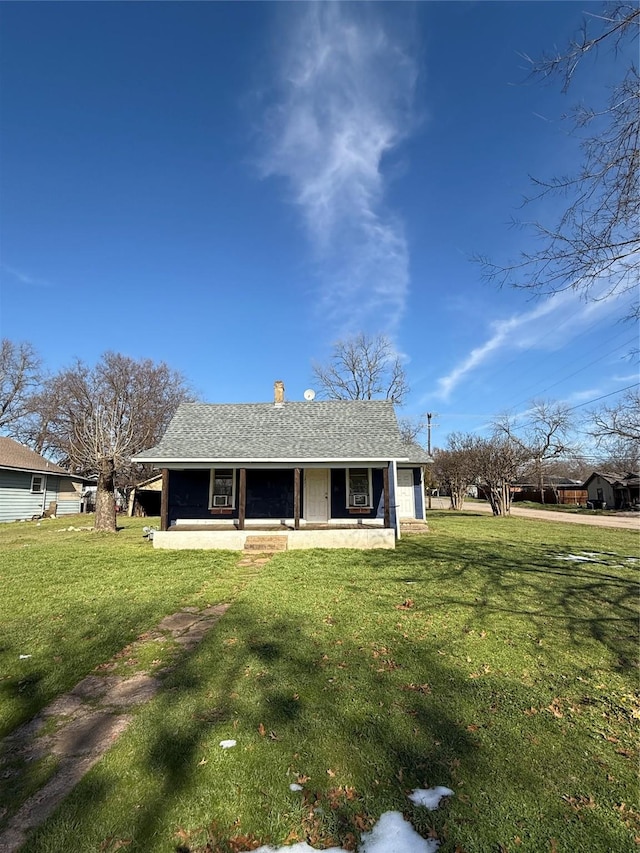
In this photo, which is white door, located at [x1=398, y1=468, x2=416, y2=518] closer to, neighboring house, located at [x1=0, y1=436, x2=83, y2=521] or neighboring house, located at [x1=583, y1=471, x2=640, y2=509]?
neighboring house, located at [x1=0, y1=436, x2=83, y2=521]

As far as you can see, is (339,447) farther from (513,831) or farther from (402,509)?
(513,831)

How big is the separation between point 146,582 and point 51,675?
3.82 meters

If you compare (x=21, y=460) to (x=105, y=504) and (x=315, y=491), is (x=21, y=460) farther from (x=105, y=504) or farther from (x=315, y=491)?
(x=315, y=491)

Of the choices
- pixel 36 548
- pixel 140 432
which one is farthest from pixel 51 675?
pixel 140 432

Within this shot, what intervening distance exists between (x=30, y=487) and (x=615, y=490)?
1840 inches

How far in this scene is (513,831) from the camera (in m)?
2.28

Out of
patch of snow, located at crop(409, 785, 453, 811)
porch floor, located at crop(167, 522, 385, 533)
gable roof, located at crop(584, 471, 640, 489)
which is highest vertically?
gable roof, located at crop(584, 471, 640, 489)

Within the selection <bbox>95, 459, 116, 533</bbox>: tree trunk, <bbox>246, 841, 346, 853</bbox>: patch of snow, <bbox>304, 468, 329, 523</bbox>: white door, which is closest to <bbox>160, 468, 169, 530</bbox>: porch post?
<bbox>304, 468, 329, 523</bbox>: white door

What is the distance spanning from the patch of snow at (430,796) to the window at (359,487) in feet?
37.0

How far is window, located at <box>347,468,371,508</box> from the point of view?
45.6 feet

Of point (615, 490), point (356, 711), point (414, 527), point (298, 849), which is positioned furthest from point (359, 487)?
point (615, 490)

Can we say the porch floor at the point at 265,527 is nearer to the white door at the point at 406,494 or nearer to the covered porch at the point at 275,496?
the covered porch at the point at 275,496

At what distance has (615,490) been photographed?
38.9 metres

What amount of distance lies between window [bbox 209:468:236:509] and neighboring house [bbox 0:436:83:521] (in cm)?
1339
